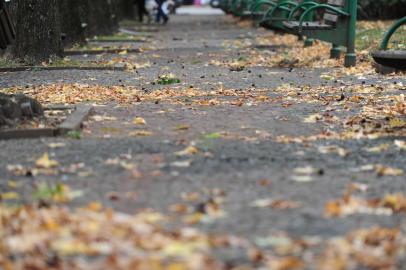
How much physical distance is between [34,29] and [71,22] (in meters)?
4.36

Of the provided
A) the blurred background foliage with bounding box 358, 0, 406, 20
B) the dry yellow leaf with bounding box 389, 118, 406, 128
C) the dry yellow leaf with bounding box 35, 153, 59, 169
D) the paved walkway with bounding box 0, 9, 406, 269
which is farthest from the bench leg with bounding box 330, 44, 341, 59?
the blurred background foliage with bounding box 358, 0, 406, 20

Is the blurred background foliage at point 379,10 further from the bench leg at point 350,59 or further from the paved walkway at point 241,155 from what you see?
the paved walkway at point 241,155

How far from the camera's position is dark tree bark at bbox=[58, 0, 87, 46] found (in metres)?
18.0

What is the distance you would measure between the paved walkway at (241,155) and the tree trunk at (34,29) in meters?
2.37

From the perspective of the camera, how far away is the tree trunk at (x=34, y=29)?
13.9 metres

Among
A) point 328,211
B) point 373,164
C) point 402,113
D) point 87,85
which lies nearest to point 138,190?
point 328,211

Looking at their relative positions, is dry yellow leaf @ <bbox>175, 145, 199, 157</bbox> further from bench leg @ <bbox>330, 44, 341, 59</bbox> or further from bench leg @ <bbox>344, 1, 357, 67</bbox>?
bench leg @ <bbox>330, 44, 341, 59</bbox>

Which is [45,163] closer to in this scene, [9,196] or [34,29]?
[9,196]

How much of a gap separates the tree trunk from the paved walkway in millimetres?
2368

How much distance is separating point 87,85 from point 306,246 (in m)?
7.40

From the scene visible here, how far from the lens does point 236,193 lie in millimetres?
5305

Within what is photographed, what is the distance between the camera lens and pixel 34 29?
14.1 meters

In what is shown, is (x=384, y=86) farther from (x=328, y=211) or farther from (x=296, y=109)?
(x=328, y=211)

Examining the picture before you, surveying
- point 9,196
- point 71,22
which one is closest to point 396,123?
point 9,196
